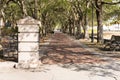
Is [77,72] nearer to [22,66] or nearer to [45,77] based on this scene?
[45,77]

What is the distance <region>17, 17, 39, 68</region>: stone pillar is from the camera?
50.4 ft

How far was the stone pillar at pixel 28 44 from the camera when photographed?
1536 cm

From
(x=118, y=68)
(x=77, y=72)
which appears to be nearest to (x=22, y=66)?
(x=77, y=72)

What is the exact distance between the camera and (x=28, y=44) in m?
15.5

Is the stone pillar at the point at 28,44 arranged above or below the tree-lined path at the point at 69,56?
above

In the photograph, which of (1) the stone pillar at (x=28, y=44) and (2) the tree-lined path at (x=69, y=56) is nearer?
(1) the stone pillar at (x=28, y=44)

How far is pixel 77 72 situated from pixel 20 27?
133 inches

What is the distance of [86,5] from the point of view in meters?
44.1

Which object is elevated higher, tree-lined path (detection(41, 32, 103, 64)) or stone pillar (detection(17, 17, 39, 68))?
stone pillar (detection(17, 17, 39, 68))

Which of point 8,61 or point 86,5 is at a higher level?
point 86,5

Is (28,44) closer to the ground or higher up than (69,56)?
higher up

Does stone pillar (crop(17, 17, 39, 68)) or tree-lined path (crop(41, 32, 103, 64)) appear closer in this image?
stone pillar (crop(17, 17, 39, 68))

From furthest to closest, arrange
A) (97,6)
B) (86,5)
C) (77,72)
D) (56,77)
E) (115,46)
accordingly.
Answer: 1. (86,5)
2. (97,6)
3. (115,46)
4. (77,72)
5. (56,77)

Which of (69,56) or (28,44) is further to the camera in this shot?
(69,56)
